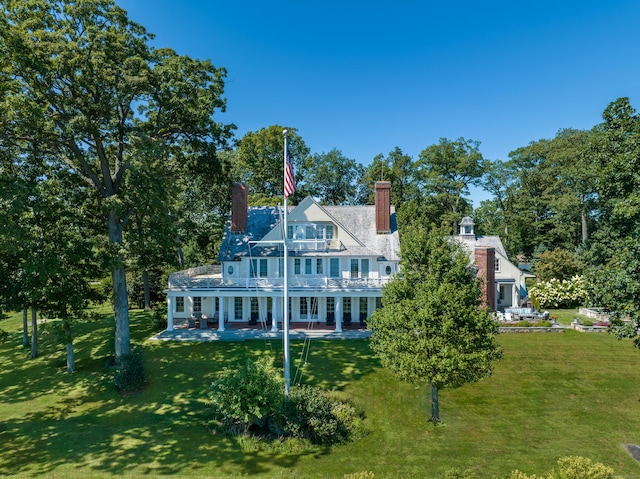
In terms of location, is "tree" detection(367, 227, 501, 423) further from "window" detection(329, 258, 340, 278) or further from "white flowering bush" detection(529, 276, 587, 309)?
"white flowering bush" detection(529, 276, 587, 309)

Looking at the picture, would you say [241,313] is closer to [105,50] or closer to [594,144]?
[105,50]

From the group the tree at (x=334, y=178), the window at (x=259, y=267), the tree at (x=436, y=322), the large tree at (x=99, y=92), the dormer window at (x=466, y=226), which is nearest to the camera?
the tree at (x=436, y=322)

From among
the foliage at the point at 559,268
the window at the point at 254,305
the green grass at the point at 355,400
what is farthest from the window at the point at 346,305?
the foliage at the point at 559,268

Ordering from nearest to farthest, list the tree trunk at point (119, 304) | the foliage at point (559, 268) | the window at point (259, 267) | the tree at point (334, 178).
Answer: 1. the tree trunk at point (119, 304)
2. the window at point (259, 267)
3. the foliage at point (559, 268)
4. the tree at point (334, 178)

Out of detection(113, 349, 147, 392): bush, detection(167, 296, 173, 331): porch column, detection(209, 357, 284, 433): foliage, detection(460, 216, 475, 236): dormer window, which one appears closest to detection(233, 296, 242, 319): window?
detection(167, 296, 173, 331): porch column

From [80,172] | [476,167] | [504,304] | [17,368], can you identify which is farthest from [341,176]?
[17,368]

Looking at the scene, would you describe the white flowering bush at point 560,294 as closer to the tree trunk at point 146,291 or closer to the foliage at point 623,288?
the foliage at point 623,288
